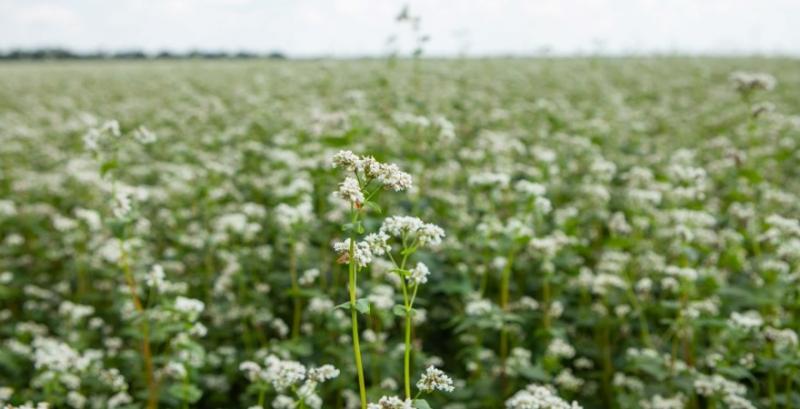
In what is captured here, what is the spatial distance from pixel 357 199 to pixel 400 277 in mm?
393

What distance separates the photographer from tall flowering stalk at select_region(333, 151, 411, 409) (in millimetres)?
2438

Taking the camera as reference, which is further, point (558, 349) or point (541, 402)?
point (558, 349)

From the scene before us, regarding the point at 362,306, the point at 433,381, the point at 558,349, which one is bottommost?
the point at 558,349

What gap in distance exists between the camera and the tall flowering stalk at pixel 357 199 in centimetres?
244

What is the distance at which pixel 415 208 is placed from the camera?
5.85 m

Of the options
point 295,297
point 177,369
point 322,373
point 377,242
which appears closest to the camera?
point 377,242

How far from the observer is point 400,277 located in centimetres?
262

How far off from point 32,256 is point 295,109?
564 cm

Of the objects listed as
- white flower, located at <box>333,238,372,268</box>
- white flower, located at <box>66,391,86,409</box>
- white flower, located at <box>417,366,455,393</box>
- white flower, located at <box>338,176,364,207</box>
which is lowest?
white flower, located at <box>66,391,86,409</box>

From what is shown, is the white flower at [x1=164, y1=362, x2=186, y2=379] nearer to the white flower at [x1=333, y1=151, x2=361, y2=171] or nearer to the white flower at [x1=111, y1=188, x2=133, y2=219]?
the white flower at [x1=111, y1=188, x2=133, y2=219]

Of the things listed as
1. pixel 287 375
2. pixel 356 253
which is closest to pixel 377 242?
pixel 356 253

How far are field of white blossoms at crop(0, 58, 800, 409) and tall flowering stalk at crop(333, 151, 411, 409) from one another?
0.04 ft

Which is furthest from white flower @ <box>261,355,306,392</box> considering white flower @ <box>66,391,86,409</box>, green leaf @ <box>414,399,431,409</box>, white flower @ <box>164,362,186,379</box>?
white flower @ <box>66,391,86,409</box>

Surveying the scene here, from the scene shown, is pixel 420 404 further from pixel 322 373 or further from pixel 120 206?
pixel 120 206
